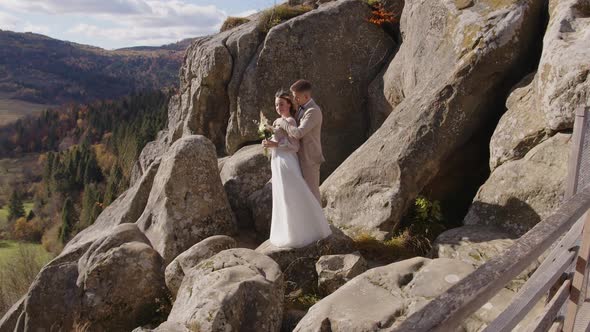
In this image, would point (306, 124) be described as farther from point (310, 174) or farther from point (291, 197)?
point (291, 197)

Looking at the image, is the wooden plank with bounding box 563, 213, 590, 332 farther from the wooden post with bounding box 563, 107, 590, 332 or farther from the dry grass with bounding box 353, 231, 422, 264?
the dry grass with bounding box 353, 231, 422, 264

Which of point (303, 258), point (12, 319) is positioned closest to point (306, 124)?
point (303, 258)

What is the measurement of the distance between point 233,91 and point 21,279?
44763 mm

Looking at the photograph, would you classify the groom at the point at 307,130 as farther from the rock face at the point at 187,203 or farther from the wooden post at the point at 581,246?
the wooden post at the point at 581,246

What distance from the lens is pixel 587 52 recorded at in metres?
8.03

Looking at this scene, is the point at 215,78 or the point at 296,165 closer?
the point at 296,165

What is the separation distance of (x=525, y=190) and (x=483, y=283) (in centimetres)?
635

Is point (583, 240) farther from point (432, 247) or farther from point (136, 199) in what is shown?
point (136, 199)

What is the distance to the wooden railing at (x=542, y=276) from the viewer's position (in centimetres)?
281

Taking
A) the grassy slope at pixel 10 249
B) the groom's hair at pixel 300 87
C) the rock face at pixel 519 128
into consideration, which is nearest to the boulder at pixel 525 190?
the rock face at pixel 519 128

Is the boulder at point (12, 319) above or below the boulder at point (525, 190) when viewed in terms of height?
below

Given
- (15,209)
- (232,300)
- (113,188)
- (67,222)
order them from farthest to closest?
(15,209)
(67,222)
(113,188)
(232,300)

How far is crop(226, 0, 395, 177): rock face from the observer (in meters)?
16.5

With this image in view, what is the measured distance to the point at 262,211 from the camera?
12523 mm
